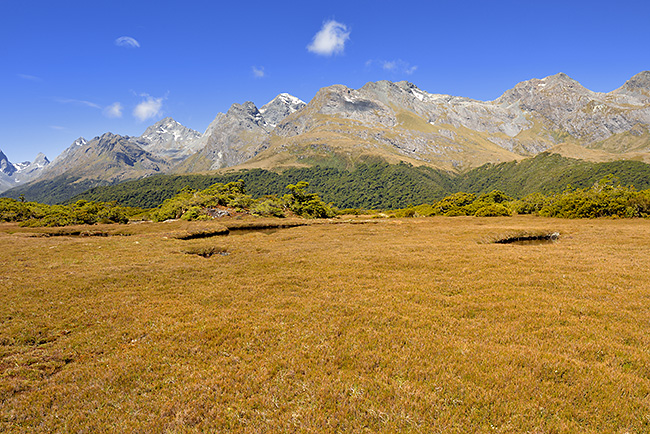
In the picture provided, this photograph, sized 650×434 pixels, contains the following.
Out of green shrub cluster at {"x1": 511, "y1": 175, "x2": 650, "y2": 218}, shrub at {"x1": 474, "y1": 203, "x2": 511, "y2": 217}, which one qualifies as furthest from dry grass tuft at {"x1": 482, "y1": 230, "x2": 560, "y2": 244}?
shrub at {"x1": 474, "y1": 203, "x2": 511, "y2": 217}

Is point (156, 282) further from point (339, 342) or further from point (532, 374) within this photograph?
point (532, 374)

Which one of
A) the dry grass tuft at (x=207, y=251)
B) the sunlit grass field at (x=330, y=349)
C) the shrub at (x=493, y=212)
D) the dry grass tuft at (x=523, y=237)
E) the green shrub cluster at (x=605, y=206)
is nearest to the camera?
the sunlit grass field at (x=330, y=349)

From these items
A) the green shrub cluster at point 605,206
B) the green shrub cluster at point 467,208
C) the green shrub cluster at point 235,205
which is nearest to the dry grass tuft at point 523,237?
the green shrub cluster at point 605,206

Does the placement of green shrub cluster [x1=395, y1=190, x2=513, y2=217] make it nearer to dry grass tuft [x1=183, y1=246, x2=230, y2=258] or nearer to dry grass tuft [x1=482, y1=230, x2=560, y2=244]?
dry grass tuft [x1=482, y1=230, x2=560, y2=244]

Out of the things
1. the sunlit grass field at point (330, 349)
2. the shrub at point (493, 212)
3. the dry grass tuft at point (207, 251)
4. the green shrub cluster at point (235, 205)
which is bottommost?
the sunlit grass field at point (330, 349)

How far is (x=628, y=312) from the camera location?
43.5 ft

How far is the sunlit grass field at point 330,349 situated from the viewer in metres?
7.63

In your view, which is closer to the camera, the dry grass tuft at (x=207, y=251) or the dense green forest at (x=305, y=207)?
the dry grass tuft at (x=207, y=251)

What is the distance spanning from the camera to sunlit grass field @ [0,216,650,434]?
763 centimetres

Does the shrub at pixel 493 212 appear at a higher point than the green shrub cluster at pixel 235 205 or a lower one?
lower

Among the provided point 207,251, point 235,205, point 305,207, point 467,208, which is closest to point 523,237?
point 207,251

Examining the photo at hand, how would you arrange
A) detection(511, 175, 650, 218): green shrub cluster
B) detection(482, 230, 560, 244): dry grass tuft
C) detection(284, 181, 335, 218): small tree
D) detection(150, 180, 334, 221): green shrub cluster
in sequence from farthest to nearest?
1. detection(284, 181, 335, 218): small tree
2. detection(150, 180, 334, 221): green shrub cluster
3. detection(511, 175, 650, 218): green shrub cluster
4. detection(482, 230, 560, 244): dry grass tuft

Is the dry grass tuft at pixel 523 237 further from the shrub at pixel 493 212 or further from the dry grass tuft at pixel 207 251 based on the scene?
the shrub at pixel 493 212

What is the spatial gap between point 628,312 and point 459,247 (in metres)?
16.4
